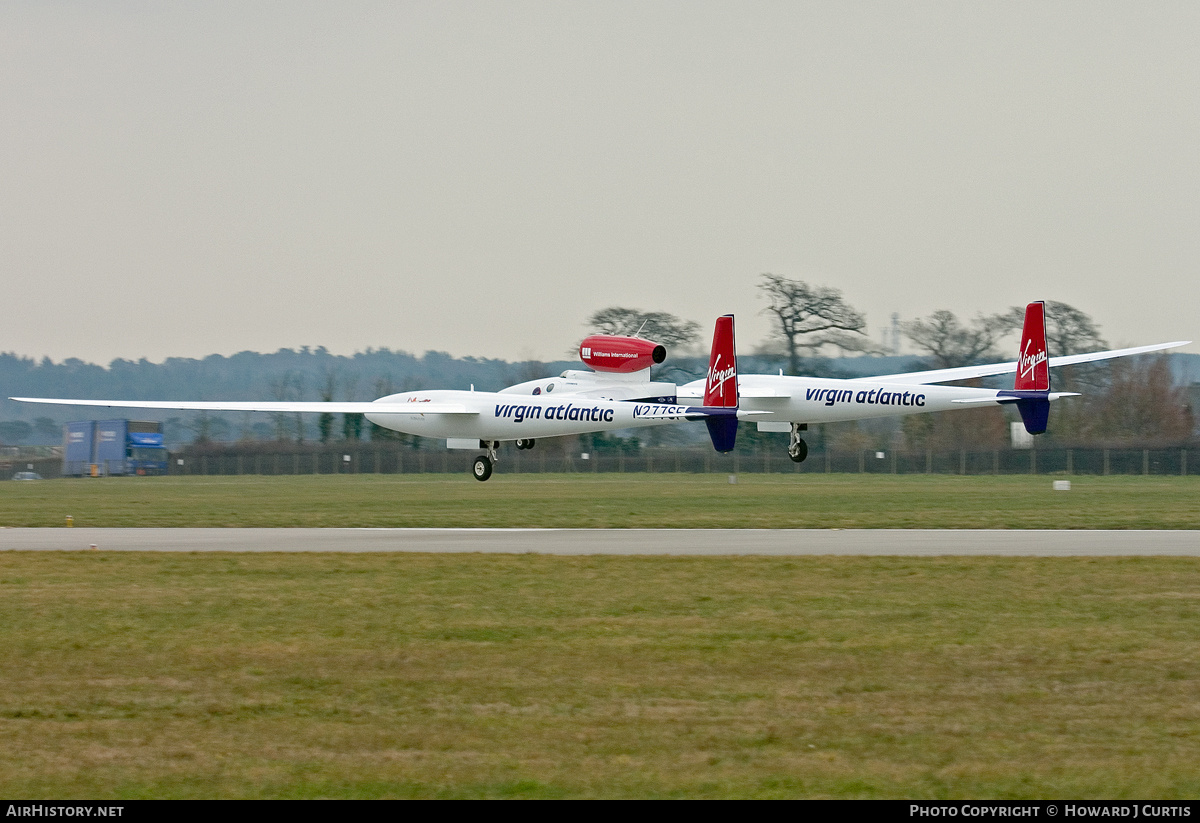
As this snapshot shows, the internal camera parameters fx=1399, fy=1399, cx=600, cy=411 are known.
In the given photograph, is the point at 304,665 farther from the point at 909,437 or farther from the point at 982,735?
the point at 909,437

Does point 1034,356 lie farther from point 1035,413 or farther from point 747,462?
point 747,462

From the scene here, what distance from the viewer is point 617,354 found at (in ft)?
144

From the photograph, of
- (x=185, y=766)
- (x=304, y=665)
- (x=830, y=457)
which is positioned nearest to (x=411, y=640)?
(x=304, y=665)

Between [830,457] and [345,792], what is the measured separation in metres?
76.4

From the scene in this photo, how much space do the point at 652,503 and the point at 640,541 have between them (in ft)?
62.7

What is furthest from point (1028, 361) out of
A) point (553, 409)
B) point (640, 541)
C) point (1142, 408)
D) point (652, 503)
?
point (1142, 408)

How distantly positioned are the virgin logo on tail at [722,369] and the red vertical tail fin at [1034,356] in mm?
7784

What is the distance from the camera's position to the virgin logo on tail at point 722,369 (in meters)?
39.2

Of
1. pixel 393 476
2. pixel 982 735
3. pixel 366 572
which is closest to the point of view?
pixel 982 735

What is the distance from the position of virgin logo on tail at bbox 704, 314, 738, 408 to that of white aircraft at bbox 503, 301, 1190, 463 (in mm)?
160

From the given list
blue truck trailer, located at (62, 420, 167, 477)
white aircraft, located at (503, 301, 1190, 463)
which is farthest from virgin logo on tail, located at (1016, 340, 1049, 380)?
blue truck trailer, located at (62, 420, 167, 477)

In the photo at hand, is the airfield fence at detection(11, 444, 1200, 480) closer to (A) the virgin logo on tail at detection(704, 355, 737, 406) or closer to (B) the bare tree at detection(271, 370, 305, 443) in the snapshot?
(B) the bare tree at detection(271, 370, 305, 443)

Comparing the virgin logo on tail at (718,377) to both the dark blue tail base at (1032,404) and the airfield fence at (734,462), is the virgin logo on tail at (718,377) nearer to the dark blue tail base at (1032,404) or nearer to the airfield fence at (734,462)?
the dark blue tail base at (1032,404)

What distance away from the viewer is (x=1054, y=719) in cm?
1194
